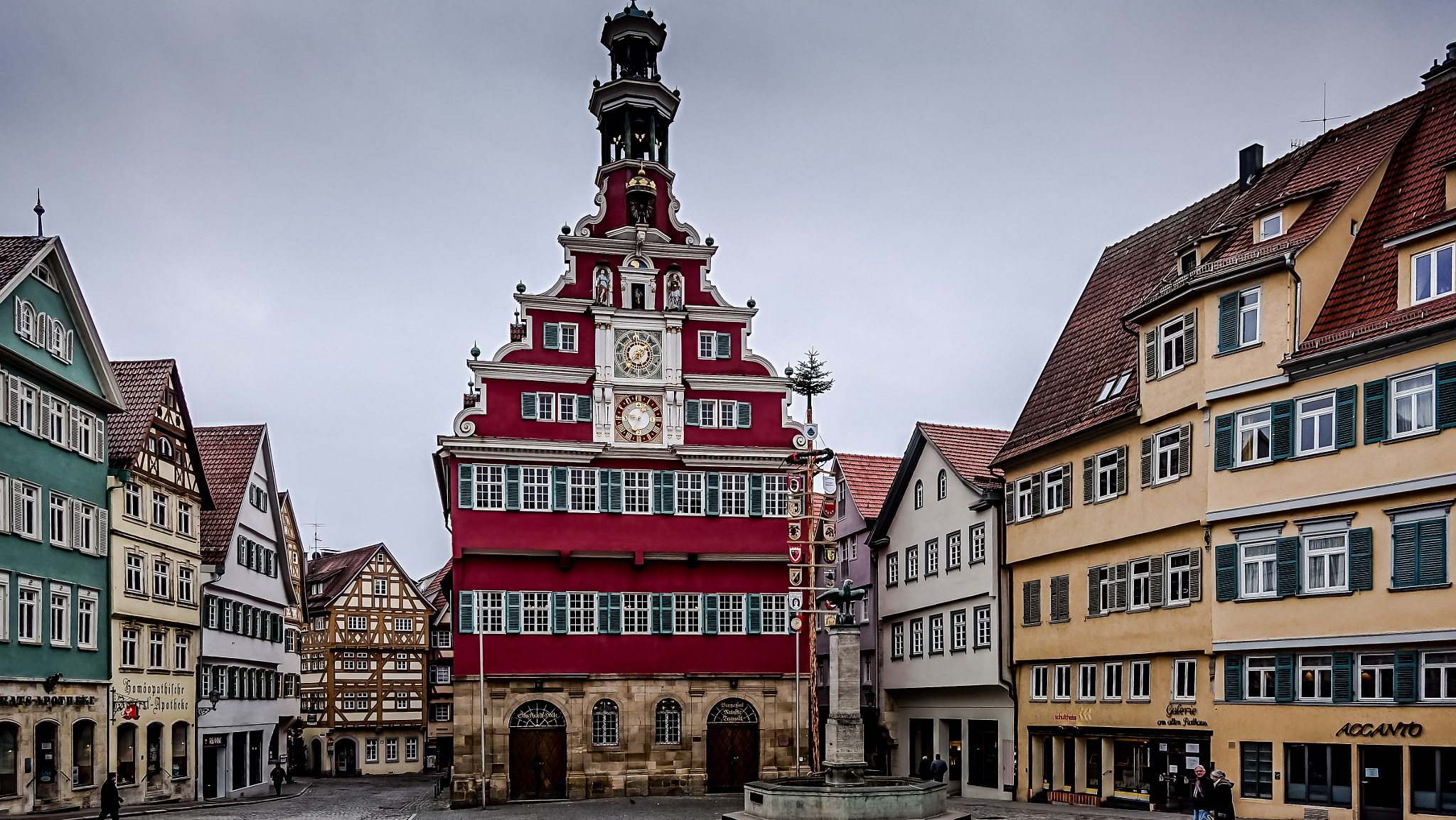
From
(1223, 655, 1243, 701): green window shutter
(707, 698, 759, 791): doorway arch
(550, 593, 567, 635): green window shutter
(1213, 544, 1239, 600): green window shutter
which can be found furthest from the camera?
(707, 698, 759, 791): doorway arch

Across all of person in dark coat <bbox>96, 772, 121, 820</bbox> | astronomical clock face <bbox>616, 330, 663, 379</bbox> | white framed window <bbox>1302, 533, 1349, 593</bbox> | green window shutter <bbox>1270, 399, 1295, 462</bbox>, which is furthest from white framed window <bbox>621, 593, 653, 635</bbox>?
white framed window <bbox>1302, 533, 1349, 593</bbox>

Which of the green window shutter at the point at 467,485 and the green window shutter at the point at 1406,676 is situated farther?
the green window shutter at the point at 467,485

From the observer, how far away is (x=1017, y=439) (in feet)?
128

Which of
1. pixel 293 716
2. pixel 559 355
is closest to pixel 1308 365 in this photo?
pixel 559 355

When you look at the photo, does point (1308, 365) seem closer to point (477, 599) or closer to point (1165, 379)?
point (1165, 379)

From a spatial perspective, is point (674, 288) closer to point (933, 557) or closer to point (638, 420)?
point (638, 420)

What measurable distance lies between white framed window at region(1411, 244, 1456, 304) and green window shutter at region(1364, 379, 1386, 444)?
163 cm

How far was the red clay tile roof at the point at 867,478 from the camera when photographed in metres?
54.2

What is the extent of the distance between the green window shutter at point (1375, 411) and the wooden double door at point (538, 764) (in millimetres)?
25287

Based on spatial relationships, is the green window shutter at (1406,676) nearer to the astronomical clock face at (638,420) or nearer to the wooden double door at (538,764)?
the astronomical clock face at (638,420)

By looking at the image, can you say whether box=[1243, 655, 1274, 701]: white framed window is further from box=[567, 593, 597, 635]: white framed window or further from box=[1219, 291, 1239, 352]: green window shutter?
box=[567, 593, 597, 635]: white framed window

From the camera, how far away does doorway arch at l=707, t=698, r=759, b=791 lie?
4466 cm

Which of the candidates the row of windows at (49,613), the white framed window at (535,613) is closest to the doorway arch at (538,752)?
the white framed window at (535,613)

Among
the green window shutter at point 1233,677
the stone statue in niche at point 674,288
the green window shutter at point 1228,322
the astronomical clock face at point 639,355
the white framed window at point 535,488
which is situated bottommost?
the green window shutter at point 1233,677
